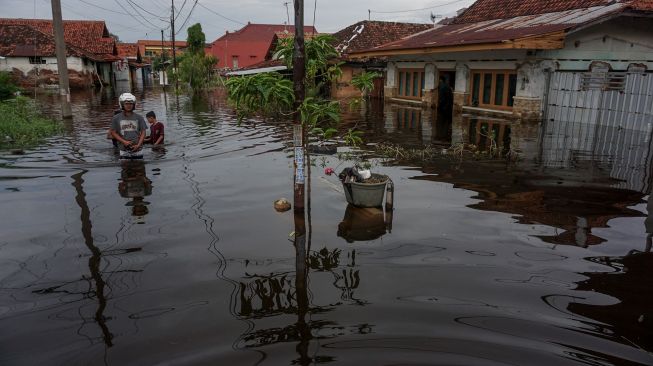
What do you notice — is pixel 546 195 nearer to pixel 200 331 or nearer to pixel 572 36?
pixel 200 331

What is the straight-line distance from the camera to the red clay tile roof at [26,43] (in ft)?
120

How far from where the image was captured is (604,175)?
988 cm

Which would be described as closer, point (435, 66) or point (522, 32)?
point (522, 32)

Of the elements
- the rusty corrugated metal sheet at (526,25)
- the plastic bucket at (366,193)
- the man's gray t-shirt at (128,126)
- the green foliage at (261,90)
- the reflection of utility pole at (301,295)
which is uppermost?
the rusty corrugated metal sheet at (526,25)

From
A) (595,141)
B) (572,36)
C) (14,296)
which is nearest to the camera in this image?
(14,296)

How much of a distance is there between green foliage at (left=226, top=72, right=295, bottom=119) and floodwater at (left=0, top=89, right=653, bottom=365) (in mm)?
1740

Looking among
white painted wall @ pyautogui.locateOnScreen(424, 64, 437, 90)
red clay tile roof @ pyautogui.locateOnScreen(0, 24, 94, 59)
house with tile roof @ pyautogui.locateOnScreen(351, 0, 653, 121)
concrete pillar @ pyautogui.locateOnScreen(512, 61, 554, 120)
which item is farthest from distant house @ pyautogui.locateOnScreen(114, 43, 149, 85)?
concrete pillar @ pyautogui.locateOnScreen(512, 61, 554, 120)

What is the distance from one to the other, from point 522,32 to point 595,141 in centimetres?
559

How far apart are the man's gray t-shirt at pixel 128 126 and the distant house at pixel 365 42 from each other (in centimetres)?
1971

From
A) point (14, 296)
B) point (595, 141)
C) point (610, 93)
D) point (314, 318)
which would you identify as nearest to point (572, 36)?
Answer: point (610, 93)

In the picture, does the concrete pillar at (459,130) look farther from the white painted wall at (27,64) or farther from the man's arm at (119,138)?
the white painted wall at (27,64)

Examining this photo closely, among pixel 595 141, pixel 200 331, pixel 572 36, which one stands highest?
pixel 572 36

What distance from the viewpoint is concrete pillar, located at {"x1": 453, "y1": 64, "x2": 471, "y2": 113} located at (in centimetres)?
2181

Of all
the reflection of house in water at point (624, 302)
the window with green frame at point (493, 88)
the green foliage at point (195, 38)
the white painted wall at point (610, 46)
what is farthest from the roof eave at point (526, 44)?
the green foliage at point (195, 38)
